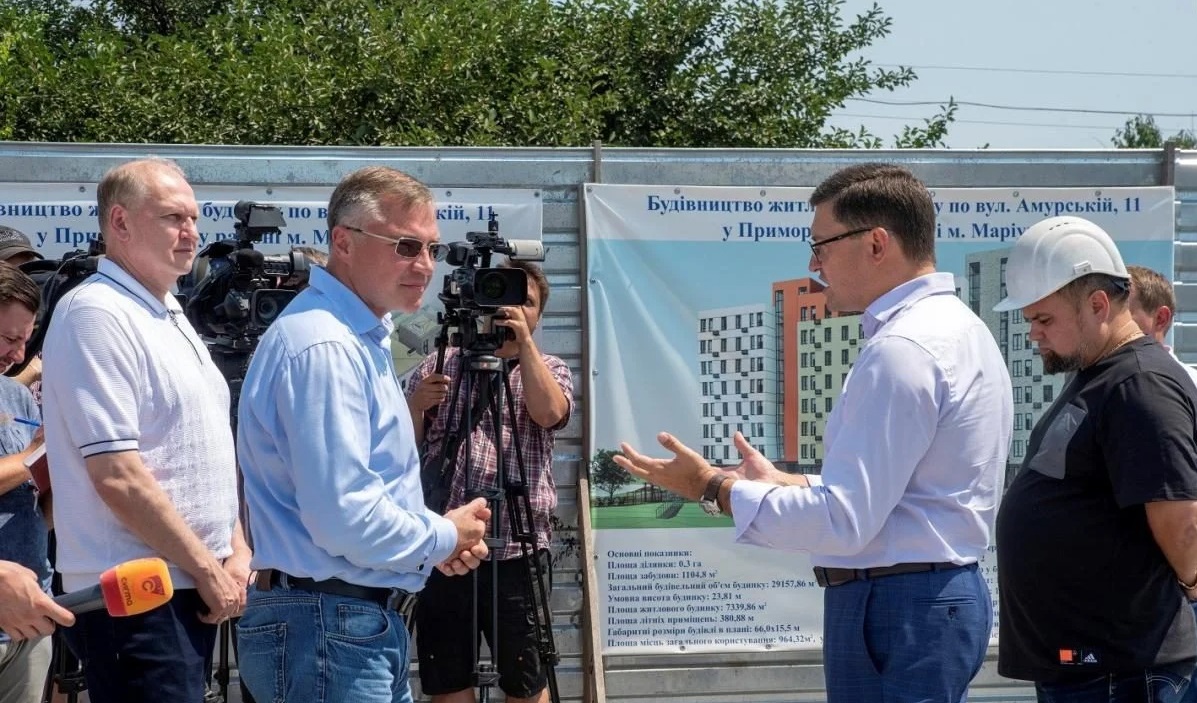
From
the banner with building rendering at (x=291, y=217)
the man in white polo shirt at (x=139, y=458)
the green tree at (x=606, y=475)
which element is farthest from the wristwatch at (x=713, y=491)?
the banner with building rendering at (x=291, y=217)

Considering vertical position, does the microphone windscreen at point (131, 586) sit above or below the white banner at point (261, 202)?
below

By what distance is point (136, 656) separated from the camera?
312 cm

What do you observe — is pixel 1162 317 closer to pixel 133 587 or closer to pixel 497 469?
pixel 497 469

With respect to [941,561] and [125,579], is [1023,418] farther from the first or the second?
[125,579]

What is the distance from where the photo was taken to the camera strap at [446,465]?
4846mm

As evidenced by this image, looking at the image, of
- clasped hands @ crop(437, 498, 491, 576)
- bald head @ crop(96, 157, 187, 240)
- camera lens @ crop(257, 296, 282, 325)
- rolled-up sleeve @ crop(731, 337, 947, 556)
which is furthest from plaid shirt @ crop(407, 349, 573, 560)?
rolled-up sleeve @ crop(731, 337, 947, 556)

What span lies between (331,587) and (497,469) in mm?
A: 1899

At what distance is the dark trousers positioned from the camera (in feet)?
10.2

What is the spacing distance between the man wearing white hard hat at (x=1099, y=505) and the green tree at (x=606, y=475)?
7.55 ft

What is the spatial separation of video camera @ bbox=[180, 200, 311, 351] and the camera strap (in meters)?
0.75

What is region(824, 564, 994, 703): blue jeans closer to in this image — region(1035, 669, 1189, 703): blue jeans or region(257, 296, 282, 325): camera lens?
region(1035, 669, 1189, 703): blue jeans

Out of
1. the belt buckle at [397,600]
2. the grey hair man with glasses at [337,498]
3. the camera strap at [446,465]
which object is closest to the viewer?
the grey hair man with glasses at [337,498]

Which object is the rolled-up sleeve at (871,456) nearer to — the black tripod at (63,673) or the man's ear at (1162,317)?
the man's ear at (1162,317)

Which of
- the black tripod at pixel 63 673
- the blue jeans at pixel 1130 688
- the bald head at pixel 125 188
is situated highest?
the bald head at pixel 125 188
